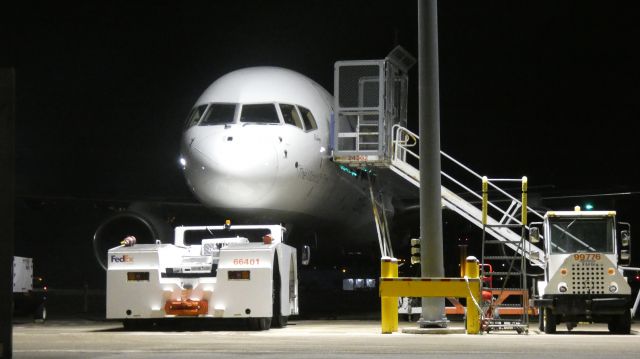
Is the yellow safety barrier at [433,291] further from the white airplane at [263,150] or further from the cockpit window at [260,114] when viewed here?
the cockpit window at [260,114]

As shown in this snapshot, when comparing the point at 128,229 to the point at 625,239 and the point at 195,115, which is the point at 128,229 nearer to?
the point at 195,115

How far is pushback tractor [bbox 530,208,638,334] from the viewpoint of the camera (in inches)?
563

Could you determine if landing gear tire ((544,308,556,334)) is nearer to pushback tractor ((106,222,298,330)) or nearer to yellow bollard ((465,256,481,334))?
yellow bollard ((465,256,481,334))

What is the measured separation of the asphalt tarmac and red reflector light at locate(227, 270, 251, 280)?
0.72m

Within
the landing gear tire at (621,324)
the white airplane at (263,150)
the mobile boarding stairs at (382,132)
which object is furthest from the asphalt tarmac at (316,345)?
the white airplane at (263,150)

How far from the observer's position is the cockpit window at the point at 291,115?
1889cm

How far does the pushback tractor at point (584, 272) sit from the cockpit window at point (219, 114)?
5.95m

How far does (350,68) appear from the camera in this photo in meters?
19.4

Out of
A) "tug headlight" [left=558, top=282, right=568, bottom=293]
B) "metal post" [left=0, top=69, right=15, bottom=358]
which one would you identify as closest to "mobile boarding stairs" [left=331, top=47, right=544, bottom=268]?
"tug headlight" [left=558, top=282, right=568, bottom=293]

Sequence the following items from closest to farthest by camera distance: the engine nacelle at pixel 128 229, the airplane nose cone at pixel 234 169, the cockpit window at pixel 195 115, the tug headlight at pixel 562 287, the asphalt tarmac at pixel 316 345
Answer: the asphalt tarmac at pixel 316 345
the tug headlight at pixel 562 287
the airplane nose cone at pixel 234 169
the cockpit window at pixel 195 115
the engine nacelle at pixel 128 229

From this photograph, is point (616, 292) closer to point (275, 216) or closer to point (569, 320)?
point (569, 320)

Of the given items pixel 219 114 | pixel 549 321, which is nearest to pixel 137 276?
pixel 219 114

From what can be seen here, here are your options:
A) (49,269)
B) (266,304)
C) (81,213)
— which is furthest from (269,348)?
(49,269)

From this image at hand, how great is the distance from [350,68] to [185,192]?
38.8 ft
